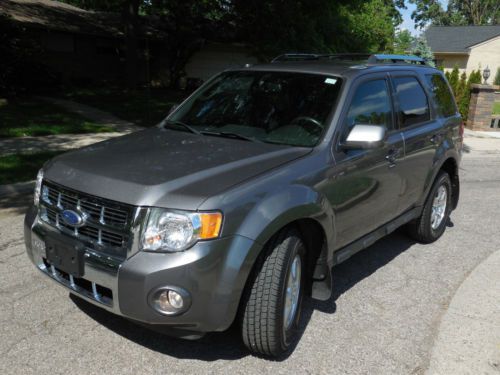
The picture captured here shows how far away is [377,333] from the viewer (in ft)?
11.8

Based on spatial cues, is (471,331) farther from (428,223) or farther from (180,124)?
(180,124)

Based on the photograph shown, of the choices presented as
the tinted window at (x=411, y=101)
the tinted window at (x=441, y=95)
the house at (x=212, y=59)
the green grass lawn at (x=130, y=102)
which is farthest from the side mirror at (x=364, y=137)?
the house at (x=212, y=59)

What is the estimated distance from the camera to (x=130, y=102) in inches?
663

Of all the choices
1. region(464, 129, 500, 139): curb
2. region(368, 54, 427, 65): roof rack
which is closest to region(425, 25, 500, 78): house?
region(464, 129, 500, 139): curb

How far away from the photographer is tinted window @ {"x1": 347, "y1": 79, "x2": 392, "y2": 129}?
3918mm

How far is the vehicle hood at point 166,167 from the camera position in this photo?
2.78 meters

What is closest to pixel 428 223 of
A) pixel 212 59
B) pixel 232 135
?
pixel 232 135

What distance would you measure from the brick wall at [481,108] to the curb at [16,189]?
16.2 meters

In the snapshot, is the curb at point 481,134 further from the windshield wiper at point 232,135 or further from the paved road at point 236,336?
the windshield wiper at point 232,135

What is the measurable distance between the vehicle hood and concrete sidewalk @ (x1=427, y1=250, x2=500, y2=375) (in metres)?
1.66

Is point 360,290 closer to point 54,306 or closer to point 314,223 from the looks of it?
point 314,223

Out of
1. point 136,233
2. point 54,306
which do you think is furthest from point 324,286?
point 54,306

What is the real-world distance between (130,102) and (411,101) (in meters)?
13.4

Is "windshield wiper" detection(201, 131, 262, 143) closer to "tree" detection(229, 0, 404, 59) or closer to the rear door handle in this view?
the rear door handle
